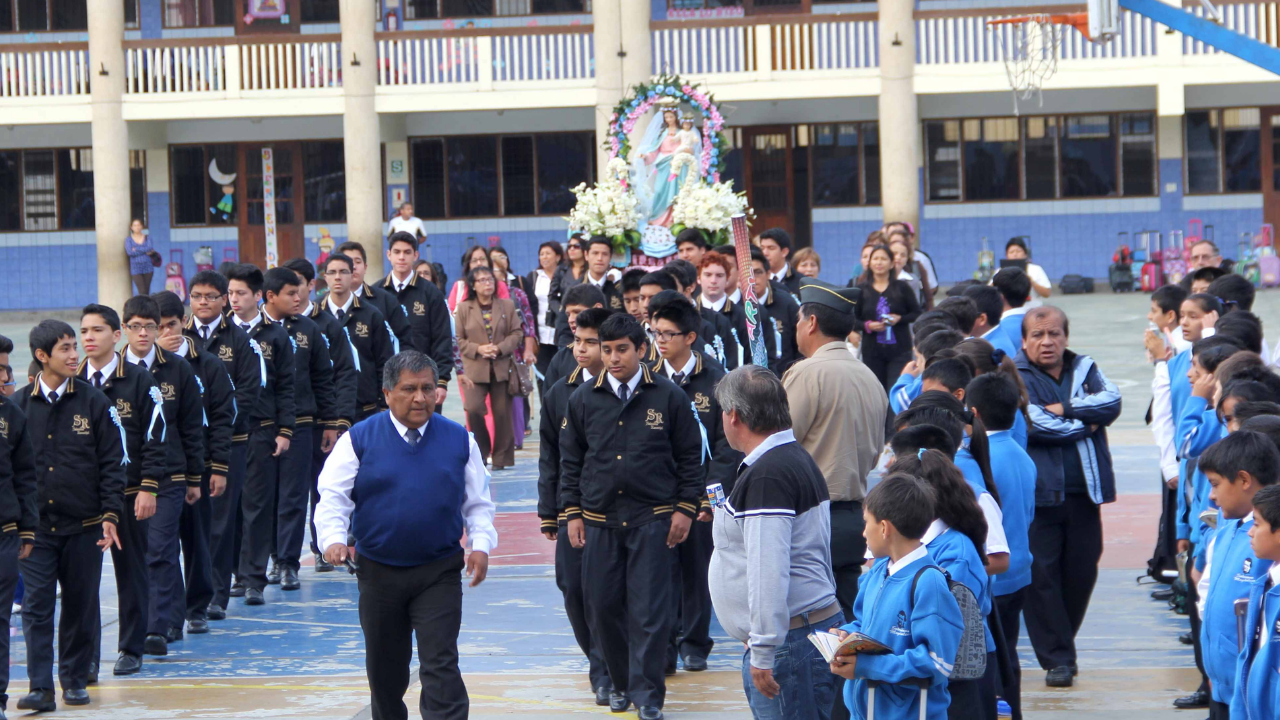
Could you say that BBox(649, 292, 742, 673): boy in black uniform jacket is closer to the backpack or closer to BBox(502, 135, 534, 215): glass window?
the backpack

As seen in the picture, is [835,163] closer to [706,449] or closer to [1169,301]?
[1169,301]

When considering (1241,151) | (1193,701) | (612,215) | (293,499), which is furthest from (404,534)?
(1241,151)

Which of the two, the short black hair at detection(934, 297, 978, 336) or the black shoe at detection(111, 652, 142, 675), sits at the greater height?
the short black hair at detection(934, 297, 978, 336)

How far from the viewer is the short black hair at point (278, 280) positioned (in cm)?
983

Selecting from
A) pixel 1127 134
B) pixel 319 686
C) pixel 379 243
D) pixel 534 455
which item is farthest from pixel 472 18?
pixel 319 686

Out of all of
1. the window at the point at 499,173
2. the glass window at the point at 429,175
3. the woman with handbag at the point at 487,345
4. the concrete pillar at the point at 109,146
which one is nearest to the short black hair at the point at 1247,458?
the woman with handbag at the point at 487,345

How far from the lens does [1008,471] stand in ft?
20.1

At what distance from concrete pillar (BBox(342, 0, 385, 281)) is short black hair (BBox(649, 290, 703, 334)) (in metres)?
21.5

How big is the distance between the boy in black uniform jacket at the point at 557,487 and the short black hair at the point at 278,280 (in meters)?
3.08

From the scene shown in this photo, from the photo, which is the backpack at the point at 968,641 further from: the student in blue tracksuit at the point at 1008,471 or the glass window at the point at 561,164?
the glass window at the point at 561,164

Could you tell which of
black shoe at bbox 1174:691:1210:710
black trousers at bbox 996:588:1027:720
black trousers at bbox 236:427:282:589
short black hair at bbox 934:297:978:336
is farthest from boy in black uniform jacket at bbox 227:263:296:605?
black shoe at bbox 1174:691:1210:710

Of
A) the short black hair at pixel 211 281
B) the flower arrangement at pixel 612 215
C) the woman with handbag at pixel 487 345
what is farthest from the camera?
the flower arrangement at pixel 612 215

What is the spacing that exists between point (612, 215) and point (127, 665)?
682cm

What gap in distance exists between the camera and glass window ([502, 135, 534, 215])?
30969 millimetres
